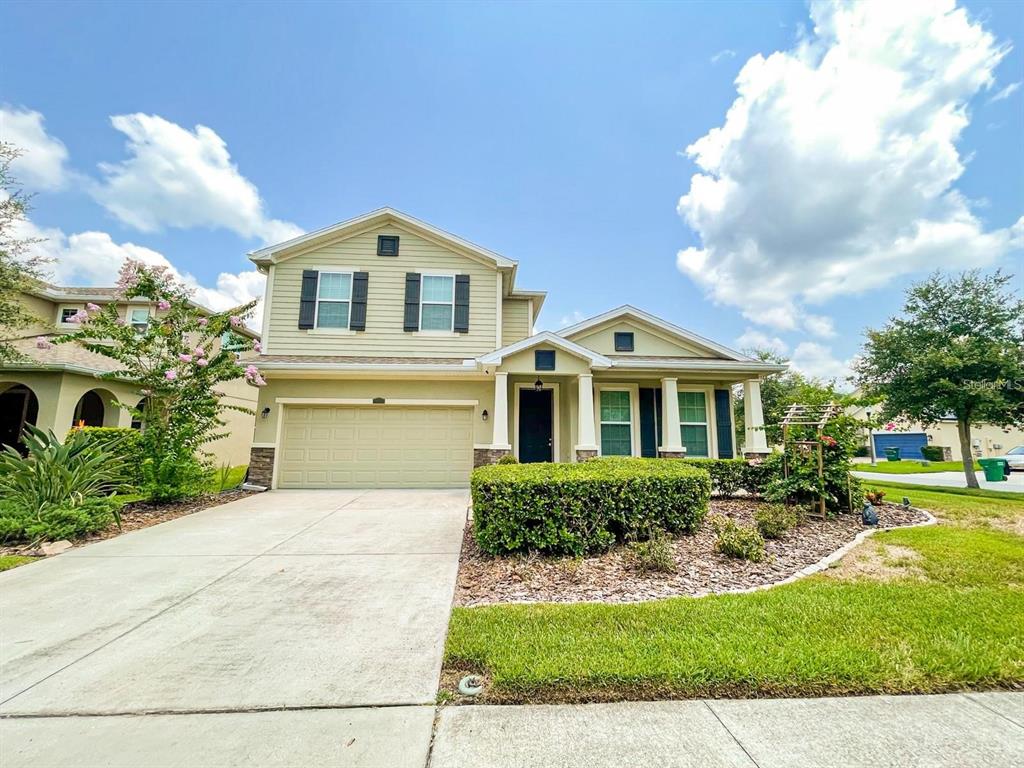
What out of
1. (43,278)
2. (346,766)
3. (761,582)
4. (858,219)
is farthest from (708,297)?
(43,278)

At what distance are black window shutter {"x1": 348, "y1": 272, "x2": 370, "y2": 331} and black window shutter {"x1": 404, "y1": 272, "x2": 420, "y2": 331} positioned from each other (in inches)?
42.0

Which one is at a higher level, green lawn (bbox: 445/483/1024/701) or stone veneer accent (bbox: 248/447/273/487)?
stone veneer accent (bbox: 248/447/273/487)

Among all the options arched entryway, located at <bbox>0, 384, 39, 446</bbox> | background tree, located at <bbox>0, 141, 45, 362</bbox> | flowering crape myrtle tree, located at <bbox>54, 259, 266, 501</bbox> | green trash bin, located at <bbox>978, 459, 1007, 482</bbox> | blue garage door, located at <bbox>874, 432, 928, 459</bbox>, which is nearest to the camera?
flowering crape myrtle tree, located at <bbox>54, 259, 266, 501</bbox>

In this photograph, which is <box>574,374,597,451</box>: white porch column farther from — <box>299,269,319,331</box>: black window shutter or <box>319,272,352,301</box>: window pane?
<box>299,269,319,331</box>: black window shutter

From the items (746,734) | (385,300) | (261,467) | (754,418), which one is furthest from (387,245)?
(746,734)

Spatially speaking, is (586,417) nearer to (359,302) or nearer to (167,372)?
(359,302)

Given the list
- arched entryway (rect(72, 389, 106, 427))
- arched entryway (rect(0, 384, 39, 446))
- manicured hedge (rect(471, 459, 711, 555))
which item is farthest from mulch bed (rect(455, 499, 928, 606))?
arched entryway (rect(0, 384, 39, 446))

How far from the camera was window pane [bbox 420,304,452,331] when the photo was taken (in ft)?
36.3

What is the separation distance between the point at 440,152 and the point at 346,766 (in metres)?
14.3

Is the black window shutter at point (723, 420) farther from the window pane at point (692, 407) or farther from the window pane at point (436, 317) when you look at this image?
the window pane at point (436, 317)

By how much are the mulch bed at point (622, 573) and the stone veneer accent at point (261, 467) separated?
6.64 metres

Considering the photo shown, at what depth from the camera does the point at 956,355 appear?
11789 mm

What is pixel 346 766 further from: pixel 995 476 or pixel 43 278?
pixel 995 476

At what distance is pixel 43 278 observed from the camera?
33.4 feet
